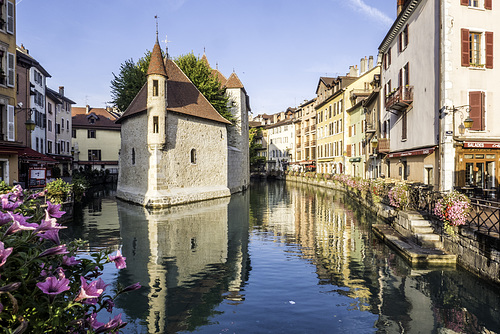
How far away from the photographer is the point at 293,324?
21.7 feet

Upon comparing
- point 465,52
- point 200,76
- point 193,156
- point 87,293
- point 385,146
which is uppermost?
point 200,76

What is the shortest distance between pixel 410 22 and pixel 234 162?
20.8 metres

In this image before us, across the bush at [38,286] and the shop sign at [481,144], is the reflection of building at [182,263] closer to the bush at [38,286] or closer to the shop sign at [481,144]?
the bush at [38,286]

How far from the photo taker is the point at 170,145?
24.7 meters

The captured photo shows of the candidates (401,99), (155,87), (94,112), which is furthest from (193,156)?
(94,112)

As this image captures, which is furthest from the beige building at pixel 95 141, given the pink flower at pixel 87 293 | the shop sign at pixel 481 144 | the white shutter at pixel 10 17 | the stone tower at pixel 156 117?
the pink flower at pixel 87 293

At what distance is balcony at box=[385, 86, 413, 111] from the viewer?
65.9ft

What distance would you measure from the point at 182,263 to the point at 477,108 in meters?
15.0

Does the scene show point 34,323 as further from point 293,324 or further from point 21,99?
point 21,99

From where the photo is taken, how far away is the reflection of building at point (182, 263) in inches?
285

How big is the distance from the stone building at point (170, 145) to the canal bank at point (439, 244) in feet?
48.9

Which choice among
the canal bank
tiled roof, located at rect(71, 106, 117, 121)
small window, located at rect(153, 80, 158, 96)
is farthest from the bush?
tiled roof, located at rect(71, 106, 117, 121)

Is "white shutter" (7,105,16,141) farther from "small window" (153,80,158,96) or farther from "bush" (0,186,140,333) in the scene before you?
"bush" (0,186,140,333)

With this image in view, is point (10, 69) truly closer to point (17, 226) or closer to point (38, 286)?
point (17, 226)
